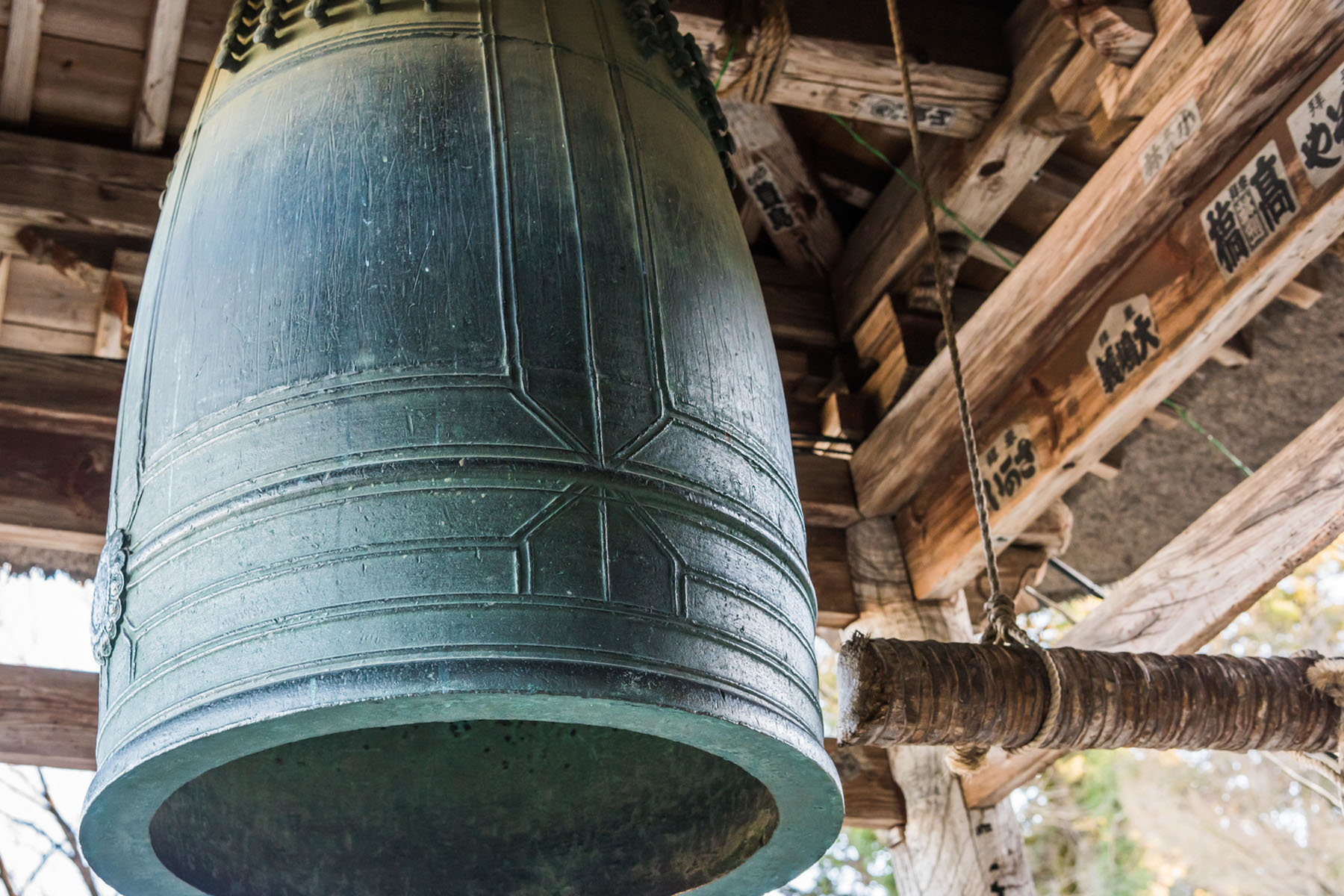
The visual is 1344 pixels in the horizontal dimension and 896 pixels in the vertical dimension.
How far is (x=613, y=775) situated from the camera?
1.82m

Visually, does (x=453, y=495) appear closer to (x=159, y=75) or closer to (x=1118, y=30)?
(x=1118, y=30)

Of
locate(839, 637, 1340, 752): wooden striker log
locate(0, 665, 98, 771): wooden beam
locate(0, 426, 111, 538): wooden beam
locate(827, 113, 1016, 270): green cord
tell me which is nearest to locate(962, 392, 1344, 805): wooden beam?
locate(839, 637, 1340, 752): wooden striker log

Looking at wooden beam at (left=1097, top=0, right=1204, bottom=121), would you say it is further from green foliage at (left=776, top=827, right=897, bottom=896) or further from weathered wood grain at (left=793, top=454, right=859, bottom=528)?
green foliage at (left=776, top=827, right=897, bottom=896)

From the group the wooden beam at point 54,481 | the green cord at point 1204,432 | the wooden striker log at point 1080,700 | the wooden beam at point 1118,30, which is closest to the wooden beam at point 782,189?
the wooden beam at point 1118,30

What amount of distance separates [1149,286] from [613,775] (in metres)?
1.89

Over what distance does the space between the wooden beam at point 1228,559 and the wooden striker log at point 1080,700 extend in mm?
519

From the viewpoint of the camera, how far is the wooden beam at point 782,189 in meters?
3.71

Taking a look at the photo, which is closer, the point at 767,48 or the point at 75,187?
the point at 767,48

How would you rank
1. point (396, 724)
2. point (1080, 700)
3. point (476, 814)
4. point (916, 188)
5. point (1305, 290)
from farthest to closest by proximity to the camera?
point (1305, 290) → point (916, 188) → point (1080, 700) → point (476, 814) → point (396, 724)

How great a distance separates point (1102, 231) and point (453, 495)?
2.11 m

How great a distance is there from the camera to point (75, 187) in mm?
3254

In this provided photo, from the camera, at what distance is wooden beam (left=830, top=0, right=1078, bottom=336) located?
3258mm

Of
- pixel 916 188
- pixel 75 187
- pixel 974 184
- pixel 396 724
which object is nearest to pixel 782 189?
pixel 916 188

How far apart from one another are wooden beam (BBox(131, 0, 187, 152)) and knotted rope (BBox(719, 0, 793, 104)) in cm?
128
